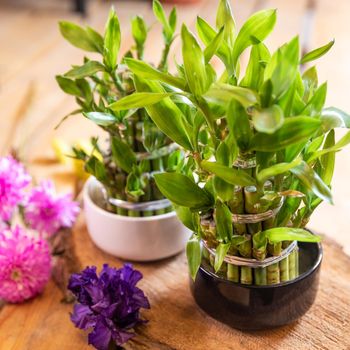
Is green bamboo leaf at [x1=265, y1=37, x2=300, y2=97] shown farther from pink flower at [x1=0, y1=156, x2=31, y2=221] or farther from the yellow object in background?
the yellow object in background

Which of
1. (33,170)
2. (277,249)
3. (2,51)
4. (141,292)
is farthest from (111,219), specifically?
(2,51)

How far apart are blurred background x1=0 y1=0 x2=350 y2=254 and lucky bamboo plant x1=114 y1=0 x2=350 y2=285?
254mm

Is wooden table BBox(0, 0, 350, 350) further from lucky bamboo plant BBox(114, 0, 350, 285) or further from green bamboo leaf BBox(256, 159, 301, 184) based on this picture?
green bamboo leaf BBox(256, 159, 301, 184)

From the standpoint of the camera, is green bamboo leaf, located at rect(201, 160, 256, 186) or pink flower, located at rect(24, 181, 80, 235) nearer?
green bamboo leaf, located at rect(201, 160, 256, 186)

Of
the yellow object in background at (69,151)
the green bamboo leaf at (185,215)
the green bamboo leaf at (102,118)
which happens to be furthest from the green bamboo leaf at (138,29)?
the yellow object in background at (69,151)

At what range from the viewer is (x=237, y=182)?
0.52m

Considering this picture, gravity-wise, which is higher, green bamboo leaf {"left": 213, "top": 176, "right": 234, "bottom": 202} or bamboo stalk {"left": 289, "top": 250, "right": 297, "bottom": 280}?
green bamboo leaf {"left": 213, "top": 176, "right": 234, "bottom": 202}

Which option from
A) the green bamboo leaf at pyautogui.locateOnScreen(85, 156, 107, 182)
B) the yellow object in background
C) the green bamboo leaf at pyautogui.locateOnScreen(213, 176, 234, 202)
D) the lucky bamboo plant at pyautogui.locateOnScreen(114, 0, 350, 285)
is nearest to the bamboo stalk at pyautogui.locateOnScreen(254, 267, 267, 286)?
the lucky bamboo plant at pyautogui.locateOnScreen(114, 0, 350, 285)

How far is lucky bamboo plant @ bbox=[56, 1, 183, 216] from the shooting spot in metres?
0.67

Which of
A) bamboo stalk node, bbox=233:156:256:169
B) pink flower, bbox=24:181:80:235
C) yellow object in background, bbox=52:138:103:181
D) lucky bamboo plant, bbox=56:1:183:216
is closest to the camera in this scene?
bamboo stalk node, bbox=233:156:256:169

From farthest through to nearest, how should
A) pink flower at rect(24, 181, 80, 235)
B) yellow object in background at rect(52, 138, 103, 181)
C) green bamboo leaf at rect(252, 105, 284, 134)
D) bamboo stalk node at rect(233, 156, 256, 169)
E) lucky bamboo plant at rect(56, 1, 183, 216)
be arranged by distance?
yellow object in background at rect(52, 138, 103, 181) → pink flower at rect(24, 181, 80, 235) → lucky bamboo plant at rect(56, 1, 183, 216) → bamboo stalk node at rect(233, 156, 256, 169) → green bamboo leaf at rect(252, 105, 284, 134)

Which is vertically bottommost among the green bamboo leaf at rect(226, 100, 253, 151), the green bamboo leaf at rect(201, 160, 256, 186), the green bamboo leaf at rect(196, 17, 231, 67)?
the green bamboo leaf at rect(201, 160, 256, 186)

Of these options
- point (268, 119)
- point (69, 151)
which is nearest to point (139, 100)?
point (268, 119)

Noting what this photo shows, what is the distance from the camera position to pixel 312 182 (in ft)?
1.65
